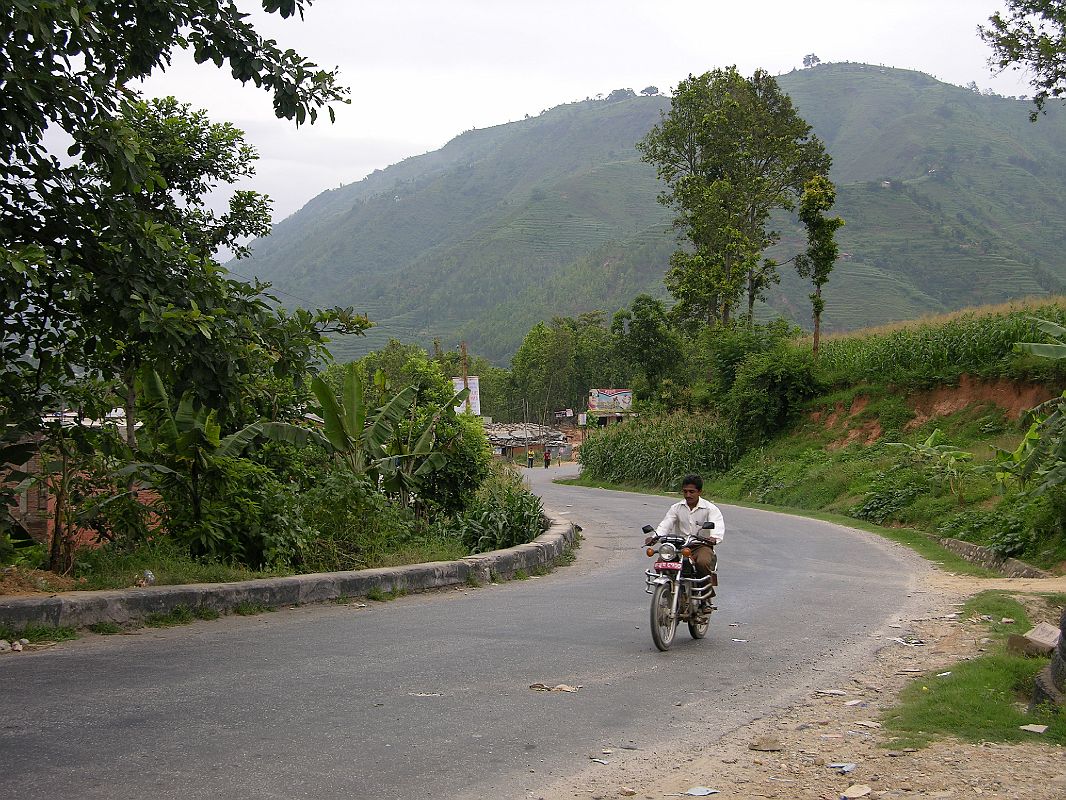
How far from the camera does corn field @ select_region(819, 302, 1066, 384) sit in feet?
96.1

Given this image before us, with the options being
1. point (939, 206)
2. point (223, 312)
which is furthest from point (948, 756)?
point (939, 206)

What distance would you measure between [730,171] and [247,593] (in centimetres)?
3956

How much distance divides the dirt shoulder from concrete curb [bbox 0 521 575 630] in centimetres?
474

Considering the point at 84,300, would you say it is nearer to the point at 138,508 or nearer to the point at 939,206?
the point at 138,508

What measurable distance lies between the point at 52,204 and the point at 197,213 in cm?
861

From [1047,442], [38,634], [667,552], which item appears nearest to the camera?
[38,634]

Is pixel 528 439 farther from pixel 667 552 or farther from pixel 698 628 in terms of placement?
pixel 667 552

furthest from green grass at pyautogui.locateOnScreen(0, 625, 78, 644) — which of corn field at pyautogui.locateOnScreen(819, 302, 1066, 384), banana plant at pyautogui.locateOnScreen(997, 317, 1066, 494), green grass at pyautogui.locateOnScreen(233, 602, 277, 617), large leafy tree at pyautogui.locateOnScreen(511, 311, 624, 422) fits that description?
large leafy tree at pyautogui.locateOnScreen(511, 311, 624, 422)

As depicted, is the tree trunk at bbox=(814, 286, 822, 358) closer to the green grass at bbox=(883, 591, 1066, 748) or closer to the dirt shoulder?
the green grass at bbox=(883, 591, 1066, 748)

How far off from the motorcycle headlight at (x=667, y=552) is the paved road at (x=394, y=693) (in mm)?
800

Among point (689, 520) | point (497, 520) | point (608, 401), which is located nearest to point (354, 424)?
point (497, 520)

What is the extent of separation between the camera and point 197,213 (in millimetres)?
16453

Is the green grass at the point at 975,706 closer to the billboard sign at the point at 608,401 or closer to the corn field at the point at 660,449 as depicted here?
the corn field at the point at 660,449

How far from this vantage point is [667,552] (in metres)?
9.07
